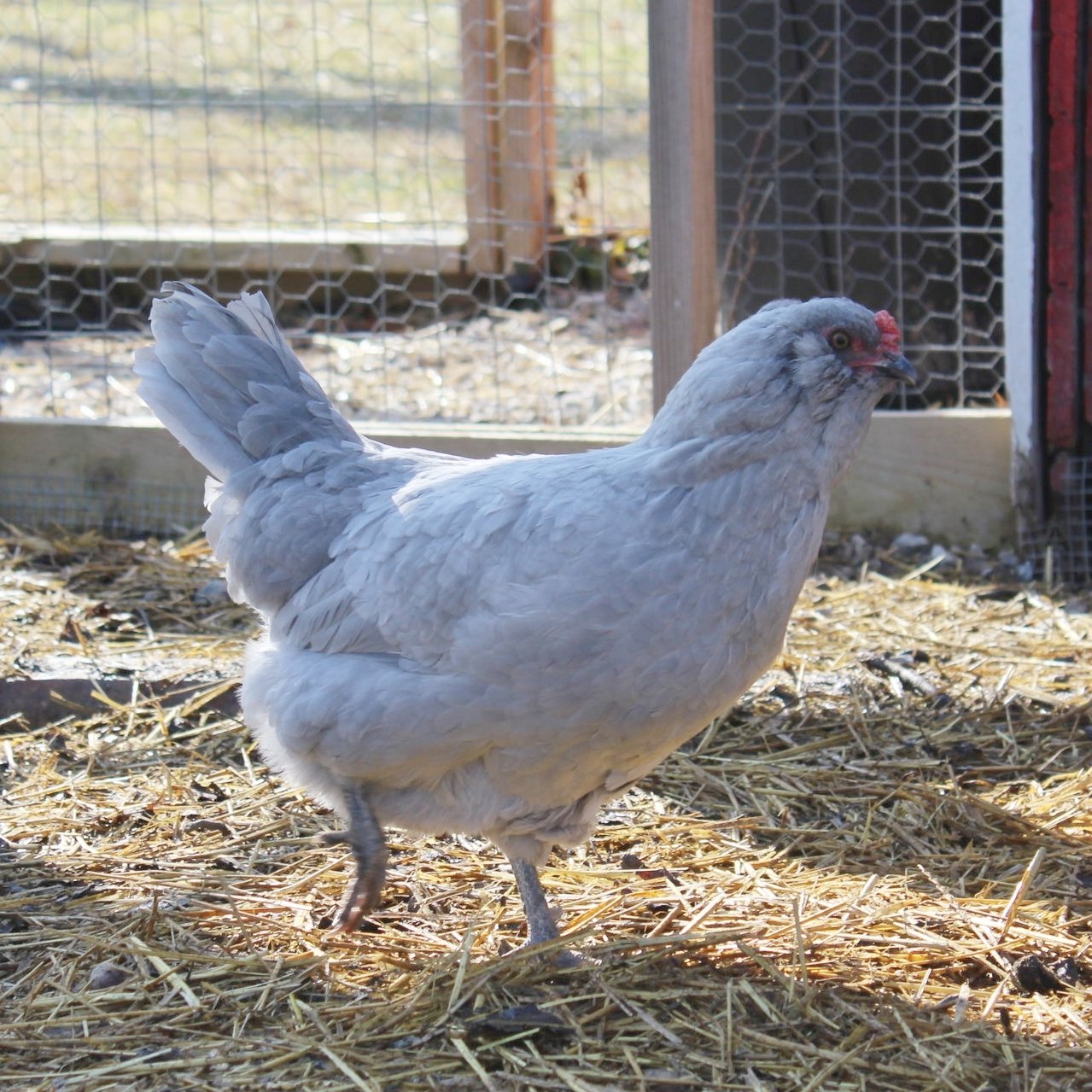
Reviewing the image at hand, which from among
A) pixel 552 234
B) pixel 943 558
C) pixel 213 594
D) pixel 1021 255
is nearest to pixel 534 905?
pixel 213 594

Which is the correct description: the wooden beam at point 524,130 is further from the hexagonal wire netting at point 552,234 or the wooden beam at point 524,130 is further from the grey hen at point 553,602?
the grey hen at point 553,602

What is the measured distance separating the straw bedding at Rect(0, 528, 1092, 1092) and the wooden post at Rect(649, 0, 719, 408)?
37.3 inches

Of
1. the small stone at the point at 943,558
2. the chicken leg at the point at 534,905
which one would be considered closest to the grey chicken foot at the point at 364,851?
the chicken leg at the point at 534,905

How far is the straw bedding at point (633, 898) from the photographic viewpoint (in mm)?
2354

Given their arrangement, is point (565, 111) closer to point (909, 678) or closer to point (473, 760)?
point (909, 678)

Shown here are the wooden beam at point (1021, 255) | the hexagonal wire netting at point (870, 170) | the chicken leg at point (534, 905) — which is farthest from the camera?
the hexagonal wire netting at point (870, 170)

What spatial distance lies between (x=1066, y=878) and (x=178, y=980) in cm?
182

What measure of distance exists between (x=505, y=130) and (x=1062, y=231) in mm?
2581

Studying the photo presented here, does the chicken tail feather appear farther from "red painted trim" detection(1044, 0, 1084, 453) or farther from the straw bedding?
"red painted trim" detection(1044, 0, 1084, 453)

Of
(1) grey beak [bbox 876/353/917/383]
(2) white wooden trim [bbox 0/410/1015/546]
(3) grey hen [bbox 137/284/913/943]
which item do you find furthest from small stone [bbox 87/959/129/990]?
(2) white wooden trim [bbox 0/410/1015/546]

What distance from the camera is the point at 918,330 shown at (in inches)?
208

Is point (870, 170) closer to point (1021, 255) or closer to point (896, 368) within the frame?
point (1021, 255)

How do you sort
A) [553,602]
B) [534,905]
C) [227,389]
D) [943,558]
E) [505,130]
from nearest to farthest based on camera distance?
[553,602]
[534,905]
[227,389]
[943,558]
[505,130]

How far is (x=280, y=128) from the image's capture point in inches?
378
